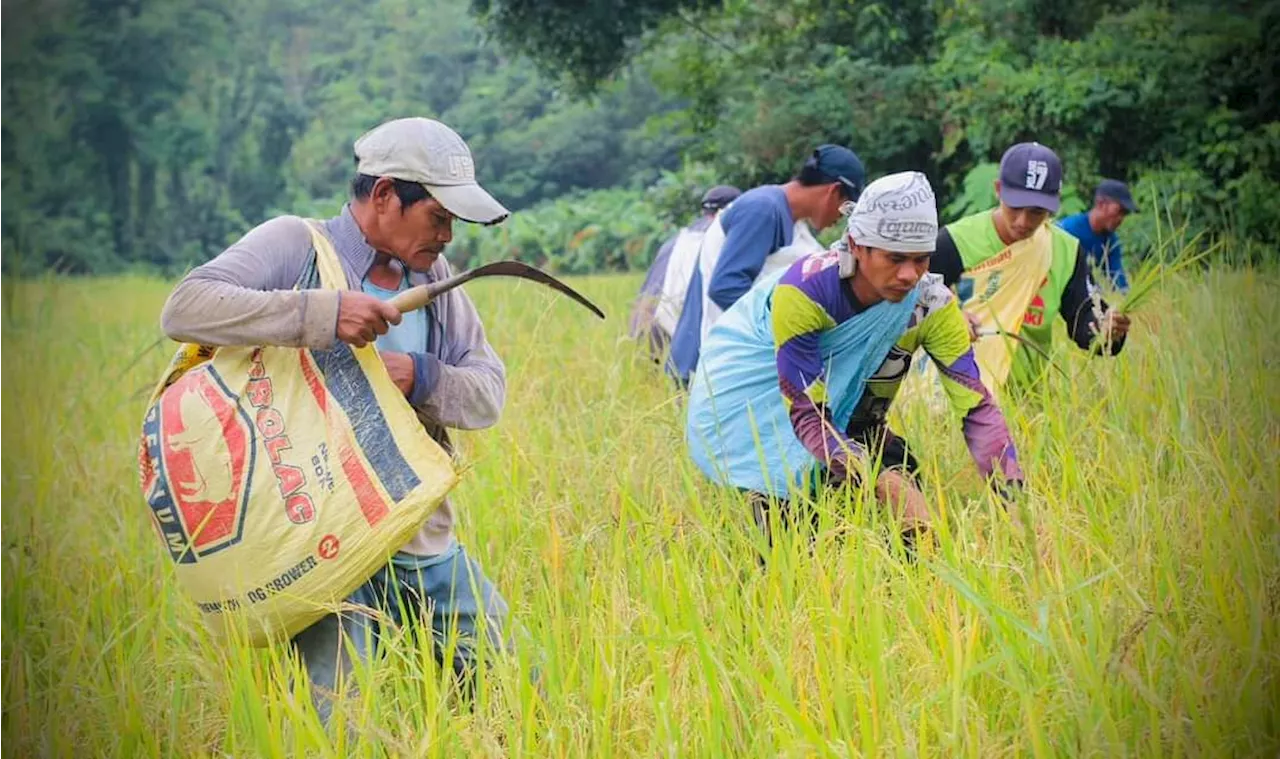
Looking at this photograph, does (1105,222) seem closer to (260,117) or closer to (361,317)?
(361,317)

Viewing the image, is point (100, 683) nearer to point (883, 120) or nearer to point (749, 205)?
point (749, 205)

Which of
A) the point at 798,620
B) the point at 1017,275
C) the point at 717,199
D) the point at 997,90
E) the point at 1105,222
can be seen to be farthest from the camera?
the point at 997,90

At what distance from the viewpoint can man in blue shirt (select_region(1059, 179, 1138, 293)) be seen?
5.88 metres

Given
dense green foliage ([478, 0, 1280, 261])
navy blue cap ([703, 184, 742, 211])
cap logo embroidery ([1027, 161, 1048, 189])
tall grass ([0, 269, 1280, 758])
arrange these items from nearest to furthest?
1. tall grass ([0, 269, 1280, 758])
2. cap logo embroidery ([1027, 161, 1048, 189])
3. navy blue cap ([703, 184, 742, 211])
4. dense green foliage ([478, 0, 1280, 261])

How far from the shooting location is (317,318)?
234 centimetres

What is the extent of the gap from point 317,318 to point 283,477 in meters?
0.26

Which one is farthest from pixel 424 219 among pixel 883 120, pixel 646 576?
pixel 883 120

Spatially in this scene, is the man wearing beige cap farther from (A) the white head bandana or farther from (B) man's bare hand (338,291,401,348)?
(A) the white head bandana

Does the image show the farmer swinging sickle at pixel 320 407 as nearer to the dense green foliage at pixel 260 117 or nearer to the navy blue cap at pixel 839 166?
the navy blue cap at pixel 839 166

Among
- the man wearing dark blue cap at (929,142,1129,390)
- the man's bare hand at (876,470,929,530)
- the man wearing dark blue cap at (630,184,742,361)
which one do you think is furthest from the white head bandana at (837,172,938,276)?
the man wearing dark blue cap at (630,184,742,361)

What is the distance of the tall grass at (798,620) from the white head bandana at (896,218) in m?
0.50

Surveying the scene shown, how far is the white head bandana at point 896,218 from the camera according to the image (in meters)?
3.04

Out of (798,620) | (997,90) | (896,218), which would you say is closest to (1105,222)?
(896,218)

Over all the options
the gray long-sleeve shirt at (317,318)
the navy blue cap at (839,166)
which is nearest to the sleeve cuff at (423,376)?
the gray long-sleeve shirt at (317,318)
